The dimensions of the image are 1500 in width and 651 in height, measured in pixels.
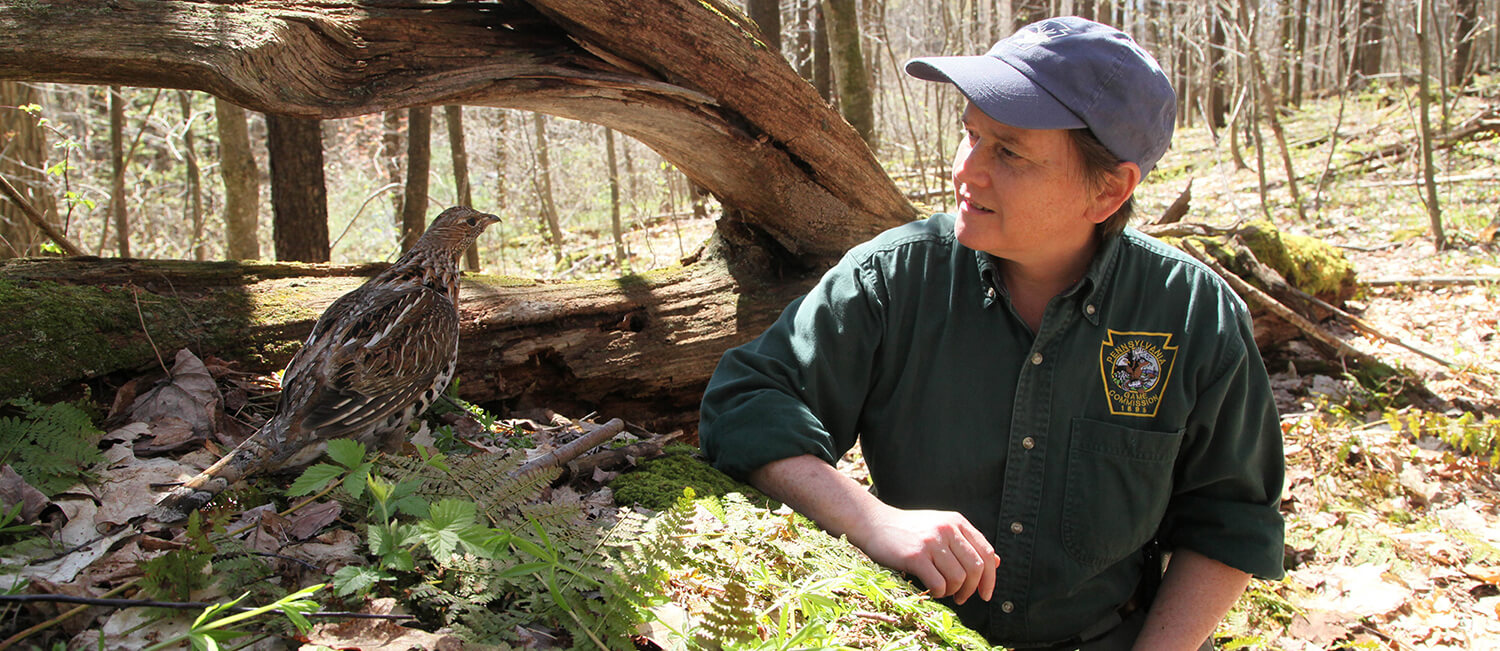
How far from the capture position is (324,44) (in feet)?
12.2

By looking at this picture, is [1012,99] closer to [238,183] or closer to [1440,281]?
[238,183]

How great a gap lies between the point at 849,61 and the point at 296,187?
5.19m

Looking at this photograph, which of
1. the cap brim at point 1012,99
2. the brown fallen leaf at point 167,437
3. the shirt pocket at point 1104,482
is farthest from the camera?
the brown fallen leaf at point 167,437

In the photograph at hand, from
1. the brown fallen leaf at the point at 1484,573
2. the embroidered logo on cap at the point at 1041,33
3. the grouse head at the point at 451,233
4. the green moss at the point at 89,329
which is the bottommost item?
the brown fallen leaf at the point at 1484,573

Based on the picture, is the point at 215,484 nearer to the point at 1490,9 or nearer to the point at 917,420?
the point at 917,420

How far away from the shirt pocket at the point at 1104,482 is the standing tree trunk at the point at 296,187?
269 inches

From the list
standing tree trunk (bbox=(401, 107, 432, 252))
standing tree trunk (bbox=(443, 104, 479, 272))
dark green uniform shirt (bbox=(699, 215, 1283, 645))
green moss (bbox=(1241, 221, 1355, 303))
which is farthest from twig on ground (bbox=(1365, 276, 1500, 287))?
standing tree trunk (bbox=(401, 107, 432, 252))

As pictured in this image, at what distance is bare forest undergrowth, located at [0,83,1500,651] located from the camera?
5.57ft

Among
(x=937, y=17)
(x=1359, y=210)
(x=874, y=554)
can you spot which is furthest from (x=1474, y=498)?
(x=937, y=17)

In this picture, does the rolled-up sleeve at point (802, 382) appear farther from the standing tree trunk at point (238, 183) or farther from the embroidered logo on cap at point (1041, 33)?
the standing tree trunk at point (238, 183)

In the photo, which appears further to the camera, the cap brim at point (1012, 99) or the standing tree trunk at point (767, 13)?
the standing tree trunk at point (767, 13)

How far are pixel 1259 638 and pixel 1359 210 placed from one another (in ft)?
39.2

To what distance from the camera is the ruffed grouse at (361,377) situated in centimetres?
268

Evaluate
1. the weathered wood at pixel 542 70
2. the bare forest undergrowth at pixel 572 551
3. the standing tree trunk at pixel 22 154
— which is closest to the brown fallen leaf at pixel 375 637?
the bare forest undergrowth at pixel 572 551
